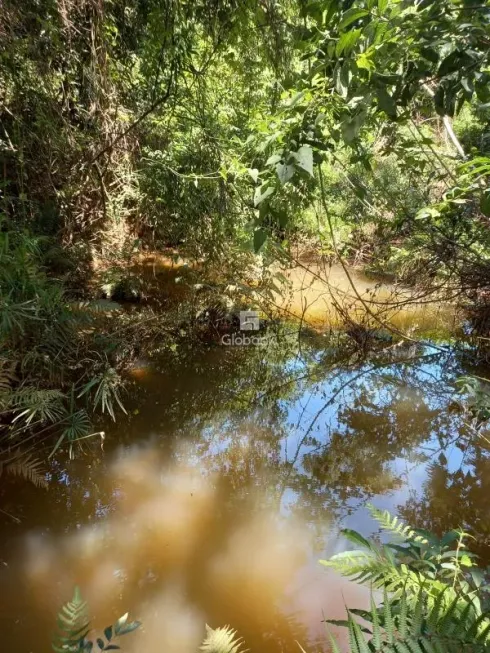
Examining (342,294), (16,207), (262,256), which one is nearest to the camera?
(16,207)

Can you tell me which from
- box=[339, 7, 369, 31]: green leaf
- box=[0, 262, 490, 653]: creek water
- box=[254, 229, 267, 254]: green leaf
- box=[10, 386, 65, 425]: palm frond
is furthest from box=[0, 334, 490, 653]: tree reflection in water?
box=[339, 7, 369, 31]: green leaf

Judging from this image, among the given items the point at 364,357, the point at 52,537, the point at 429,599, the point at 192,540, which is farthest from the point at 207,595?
the point at 364,357

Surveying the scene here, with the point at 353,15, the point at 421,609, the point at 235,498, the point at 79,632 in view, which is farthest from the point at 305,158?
the point at 235,498

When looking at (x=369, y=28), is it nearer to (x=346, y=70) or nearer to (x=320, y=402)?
(x=346, y=70)

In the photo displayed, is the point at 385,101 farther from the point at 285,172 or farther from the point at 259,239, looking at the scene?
the point at 259,239

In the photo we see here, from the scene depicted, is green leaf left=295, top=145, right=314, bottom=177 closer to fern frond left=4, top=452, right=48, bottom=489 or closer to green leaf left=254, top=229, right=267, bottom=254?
green leaf left=254, top=229, right=267, bottom=254

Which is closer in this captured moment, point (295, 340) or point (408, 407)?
point (408, 407)

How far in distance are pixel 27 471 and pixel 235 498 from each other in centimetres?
105

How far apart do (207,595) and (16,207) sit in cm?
351

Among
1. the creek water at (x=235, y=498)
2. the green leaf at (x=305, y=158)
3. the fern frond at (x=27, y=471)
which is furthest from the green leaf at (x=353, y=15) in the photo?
the fern frond at (x=27, y=471)

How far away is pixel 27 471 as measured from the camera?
2131 millimetres

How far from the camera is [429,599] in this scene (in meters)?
1.14

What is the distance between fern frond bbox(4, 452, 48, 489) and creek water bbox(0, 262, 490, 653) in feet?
0.21

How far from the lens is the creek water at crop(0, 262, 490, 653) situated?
1.73 m
